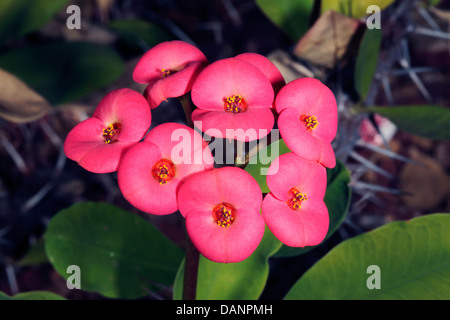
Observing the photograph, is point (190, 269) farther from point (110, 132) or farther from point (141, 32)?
point (141, 32)

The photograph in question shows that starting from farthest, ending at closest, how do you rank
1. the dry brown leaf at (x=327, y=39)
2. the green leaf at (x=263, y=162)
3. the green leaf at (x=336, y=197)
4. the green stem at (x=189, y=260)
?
the dry brown leaf at (x=327, y=39), the green leaf at (x=336, y=197), the green leaf at (x=263, y=162), the green stem at (x=189, y=260)

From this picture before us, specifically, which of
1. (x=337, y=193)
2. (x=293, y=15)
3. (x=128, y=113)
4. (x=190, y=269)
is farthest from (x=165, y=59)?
(x=293, y=15)

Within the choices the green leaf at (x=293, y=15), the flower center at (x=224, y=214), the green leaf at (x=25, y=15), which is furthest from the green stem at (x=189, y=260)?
the green leaf at (x=25, y=15)

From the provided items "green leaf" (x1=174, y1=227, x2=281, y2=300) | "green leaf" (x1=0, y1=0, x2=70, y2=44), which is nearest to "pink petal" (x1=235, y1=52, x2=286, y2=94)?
"green leaf" (x1=174, y1=227, x2=281, y2=300)

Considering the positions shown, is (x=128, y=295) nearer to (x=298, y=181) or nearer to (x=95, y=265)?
(x=95, y=265)

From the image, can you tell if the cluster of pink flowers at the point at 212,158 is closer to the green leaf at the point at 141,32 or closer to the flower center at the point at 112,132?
the flower center at the point at 112,132

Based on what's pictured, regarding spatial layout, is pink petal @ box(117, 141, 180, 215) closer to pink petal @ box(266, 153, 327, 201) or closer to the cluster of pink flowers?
the cluster of pink flowers

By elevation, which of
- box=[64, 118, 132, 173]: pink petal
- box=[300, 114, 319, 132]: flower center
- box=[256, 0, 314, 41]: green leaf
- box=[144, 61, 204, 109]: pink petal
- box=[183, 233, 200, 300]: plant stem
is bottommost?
box=[183, 233, 200, 300]: plant stem
